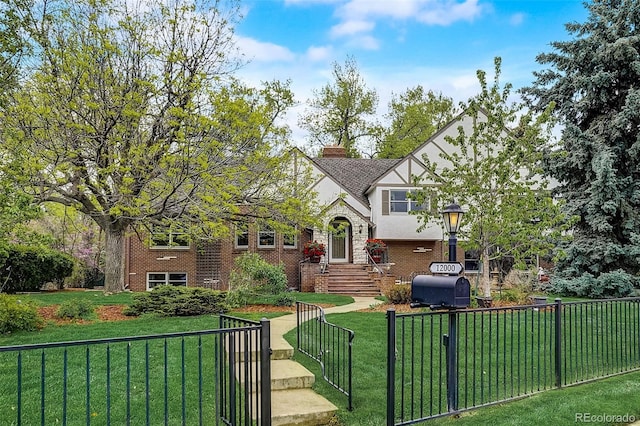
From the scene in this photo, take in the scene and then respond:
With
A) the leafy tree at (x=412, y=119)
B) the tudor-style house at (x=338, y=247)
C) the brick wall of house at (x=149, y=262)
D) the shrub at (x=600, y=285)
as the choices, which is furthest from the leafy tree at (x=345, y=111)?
the shrub at (x=600, y=285)

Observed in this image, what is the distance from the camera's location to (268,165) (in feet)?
49.3

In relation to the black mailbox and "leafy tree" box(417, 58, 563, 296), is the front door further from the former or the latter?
the black mailbox

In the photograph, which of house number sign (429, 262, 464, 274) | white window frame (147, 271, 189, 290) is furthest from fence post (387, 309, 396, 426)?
white window frame (147, 271, 189, 290)

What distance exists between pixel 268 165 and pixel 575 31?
1243 centimetres

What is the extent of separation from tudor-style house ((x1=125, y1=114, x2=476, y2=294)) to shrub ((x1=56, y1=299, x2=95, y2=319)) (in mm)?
10411

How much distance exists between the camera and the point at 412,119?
1426 inches

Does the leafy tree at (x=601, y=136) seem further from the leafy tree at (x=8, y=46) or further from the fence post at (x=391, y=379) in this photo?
the leafy tree at (x=8, y=46)

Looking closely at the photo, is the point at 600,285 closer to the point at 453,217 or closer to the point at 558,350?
the point at 558,350

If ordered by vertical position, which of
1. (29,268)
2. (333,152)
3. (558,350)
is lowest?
(558,350)

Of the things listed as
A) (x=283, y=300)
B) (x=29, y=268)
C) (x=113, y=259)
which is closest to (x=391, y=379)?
(x=283, y=300)

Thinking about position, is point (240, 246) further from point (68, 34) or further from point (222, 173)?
point (68, 34)

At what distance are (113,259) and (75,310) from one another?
5593mm

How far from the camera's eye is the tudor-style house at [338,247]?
2206 cm

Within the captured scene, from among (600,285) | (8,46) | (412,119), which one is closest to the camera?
(8,46)
